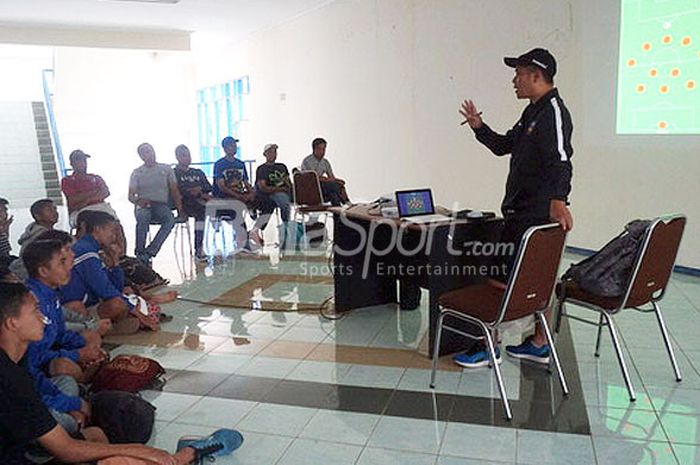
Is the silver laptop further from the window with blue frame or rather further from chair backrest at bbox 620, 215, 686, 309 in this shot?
the window with blue frame

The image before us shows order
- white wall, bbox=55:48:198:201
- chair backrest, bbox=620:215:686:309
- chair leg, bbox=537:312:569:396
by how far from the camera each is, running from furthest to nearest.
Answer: white wall, bbox=55:48:198:201 < chair leg, bbox=537:312:569:396 < chair backrest, bbox=620:215:686:309

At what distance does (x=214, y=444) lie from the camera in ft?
7.49

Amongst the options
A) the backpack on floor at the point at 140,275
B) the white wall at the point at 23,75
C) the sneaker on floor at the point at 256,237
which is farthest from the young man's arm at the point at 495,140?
the white wall at the point at 23,75

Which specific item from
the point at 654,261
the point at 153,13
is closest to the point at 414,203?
the point at 654,261

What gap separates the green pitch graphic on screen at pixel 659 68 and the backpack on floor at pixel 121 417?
4.58m

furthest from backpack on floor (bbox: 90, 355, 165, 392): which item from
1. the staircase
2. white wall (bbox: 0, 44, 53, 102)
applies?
white wall (bbox: 0, 44, 53, 102)

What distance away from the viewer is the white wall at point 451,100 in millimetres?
5199

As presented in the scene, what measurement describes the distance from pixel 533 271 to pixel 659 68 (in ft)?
10.7

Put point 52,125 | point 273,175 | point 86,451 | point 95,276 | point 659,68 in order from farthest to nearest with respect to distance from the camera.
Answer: point 52,125 → point 273,175 → point 659,68 → point 95,276 → point 86,451

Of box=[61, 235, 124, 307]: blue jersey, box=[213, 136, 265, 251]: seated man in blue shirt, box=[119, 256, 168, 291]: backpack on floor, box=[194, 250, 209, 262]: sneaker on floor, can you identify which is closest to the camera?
box=[61, 235, 124, 307]: blue jersey

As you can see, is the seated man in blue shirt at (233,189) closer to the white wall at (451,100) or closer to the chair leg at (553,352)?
the white wall at (451,100)

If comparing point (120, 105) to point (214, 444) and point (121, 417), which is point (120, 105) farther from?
point (214, 444)

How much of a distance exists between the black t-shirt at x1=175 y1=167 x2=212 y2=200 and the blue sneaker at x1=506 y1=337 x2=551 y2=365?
4.09m

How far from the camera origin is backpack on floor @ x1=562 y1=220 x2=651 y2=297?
2.73 metres
